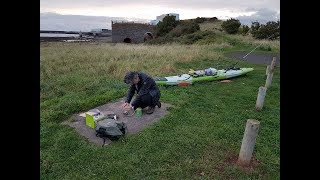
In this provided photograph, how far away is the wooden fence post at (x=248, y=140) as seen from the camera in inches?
214

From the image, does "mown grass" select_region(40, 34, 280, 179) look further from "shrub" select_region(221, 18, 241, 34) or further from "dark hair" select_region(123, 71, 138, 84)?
"shrub" select_region(221, 18, 241, 34)

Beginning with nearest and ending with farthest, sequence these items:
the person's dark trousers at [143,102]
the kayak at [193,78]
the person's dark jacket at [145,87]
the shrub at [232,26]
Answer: the person's dark jacket at [145,87], the person's dark trousers at [143,102], the kayak at [193,78], the shrub at [232,26]

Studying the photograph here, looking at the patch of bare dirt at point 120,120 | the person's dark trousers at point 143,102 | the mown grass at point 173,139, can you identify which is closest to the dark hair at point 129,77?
the person's dark trousers at point 143,102

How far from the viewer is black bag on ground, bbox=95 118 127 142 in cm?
671

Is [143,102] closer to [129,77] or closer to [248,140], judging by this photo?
[129,77]

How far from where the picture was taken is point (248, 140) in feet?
18.2

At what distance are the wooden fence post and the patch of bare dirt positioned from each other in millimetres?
2698

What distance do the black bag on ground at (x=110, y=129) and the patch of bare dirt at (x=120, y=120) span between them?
5.5 inches

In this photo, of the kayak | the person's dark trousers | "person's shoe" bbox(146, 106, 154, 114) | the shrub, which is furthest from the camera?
the shrub

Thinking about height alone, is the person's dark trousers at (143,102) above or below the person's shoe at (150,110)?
above

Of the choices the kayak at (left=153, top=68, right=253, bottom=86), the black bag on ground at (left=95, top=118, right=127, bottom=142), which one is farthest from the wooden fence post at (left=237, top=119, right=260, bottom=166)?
the kayak at (left=153, top=68, right=253, bottom=86)

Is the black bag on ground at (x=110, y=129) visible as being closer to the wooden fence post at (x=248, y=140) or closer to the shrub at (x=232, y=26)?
the wooden fence post at (x=248, y=140)
